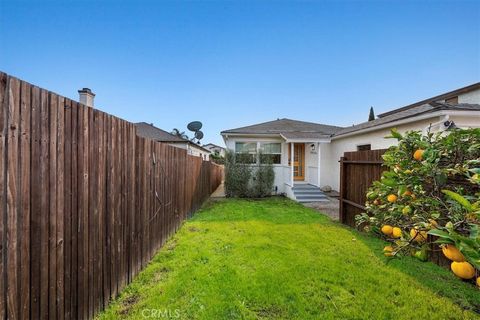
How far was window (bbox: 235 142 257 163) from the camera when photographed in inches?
471

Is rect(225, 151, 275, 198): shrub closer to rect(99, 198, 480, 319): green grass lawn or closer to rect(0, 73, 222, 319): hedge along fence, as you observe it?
rect(99, 198, 480, 319): green grass lawn

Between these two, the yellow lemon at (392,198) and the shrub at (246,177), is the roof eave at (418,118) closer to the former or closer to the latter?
the shrub at (246,177)

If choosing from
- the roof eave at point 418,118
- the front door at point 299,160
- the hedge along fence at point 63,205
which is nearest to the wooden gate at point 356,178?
the roof eave at point 418,118

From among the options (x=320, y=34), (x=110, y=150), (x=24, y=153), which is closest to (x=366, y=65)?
(x=320, y=34)

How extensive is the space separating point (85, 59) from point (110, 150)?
27.3 feet

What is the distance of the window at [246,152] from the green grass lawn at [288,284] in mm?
7011

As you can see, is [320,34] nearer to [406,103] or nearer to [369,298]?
[369,298]

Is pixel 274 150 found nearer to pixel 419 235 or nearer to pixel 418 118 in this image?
pixel 418 118

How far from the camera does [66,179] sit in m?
1.94

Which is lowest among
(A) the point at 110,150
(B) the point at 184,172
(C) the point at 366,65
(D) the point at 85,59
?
(B) the point at 184,172

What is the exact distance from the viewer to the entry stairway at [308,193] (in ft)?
36.4

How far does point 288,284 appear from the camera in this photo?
124 inches

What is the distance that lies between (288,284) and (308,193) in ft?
29.4

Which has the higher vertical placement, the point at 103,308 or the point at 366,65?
the point at 366,65
